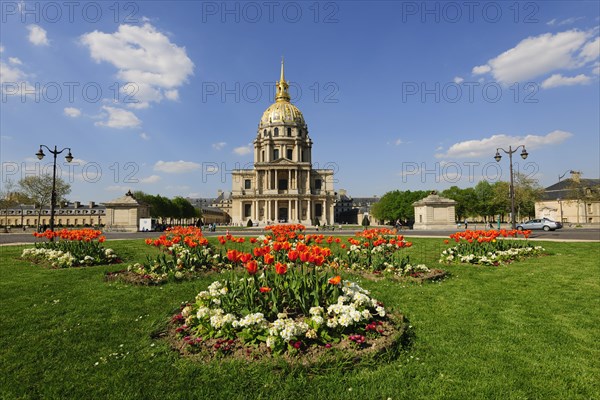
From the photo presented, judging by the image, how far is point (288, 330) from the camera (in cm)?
461

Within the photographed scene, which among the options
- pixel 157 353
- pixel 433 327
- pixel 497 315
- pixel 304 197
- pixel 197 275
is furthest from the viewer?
pixel 304 197

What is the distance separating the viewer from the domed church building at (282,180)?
273 feet

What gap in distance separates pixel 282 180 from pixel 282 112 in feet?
65.8

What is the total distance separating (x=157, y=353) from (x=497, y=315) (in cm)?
623

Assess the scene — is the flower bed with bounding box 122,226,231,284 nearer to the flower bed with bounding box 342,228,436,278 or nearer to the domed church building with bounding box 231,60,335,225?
the flower bed with bounding box 342,228,436,278

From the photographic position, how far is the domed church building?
8325 centimetres

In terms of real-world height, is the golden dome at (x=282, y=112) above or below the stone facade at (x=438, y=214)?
above

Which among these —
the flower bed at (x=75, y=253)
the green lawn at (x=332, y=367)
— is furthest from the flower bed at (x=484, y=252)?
the flower bed at (x=75, y=253)

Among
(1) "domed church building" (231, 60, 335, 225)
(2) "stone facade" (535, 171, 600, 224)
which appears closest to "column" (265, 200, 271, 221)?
(1) "domed church building" (231, 60, 335, 225)

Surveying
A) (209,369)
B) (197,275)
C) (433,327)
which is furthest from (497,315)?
(197,275)

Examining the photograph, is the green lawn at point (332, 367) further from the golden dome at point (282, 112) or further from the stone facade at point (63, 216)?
the stone facade at point (63, 216)

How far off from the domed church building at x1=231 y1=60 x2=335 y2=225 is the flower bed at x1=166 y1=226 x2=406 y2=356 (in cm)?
7112

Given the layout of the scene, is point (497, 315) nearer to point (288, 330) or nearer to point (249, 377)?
point (288, 330)

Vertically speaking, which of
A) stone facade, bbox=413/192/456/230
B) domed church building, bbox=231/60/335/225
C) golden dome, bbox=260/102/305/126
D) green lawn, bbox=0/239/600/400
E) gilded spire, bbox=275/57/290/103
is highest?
gilded spire, bbox=275/57/290/103
